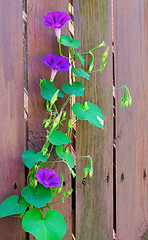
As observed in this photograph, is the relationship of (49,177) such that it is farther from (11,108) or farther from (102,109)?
(102,109)

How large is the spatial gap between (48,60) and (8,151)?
0.35m

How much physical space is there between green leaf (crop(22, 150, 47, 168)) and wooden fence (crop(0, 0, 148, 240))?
0.17 feet

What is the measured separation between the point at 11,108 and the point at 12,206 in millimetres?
329

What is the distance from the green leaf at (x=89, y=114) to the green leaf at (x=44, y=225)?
330 millimetres

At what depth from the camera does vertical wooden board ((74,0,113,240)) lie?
118 centimetres

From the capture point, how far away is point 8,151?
38.5 inches

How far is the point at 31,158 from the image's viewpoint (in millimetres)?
958

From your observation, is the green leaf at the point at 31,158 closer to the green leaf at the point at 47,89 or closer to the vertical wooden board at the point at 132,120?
the green leaf at the point at 47,89

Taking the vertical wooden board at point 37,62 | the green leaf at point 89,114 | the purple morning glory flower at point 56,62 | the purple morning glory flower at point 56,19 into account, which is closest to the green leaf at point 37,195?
the vertical wooden board at point 37,62

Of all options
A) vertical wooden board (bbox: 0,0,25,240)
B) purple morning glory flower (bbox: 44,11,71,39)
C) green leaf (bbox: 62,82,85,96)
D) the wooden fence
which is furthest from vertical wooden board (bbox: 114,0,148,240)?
vertical wooden board (bbox: 0,0,25,240)

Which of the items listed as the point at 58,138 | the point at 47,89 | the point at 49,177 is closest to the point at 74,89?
the point at 47,89

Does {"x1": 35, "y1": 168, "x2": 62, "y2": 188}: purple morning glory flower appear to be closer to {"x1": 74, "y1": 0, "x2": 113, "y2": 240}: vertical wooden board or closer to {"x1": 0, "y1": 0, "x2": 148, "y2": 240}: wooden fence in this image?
{"x1": 0, "y1": 0, "x2": 148, "y2": 240}: wooden fence

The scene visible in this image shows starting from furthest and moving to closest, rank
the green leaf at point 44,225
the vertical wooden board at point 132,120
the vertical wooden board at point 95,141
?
the vertical wooden board at point 132,120 → the vertical wooden board at point 95,141 → the green leaf at point 44,225

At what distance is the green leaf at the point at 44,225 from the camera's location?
2.82 ft
